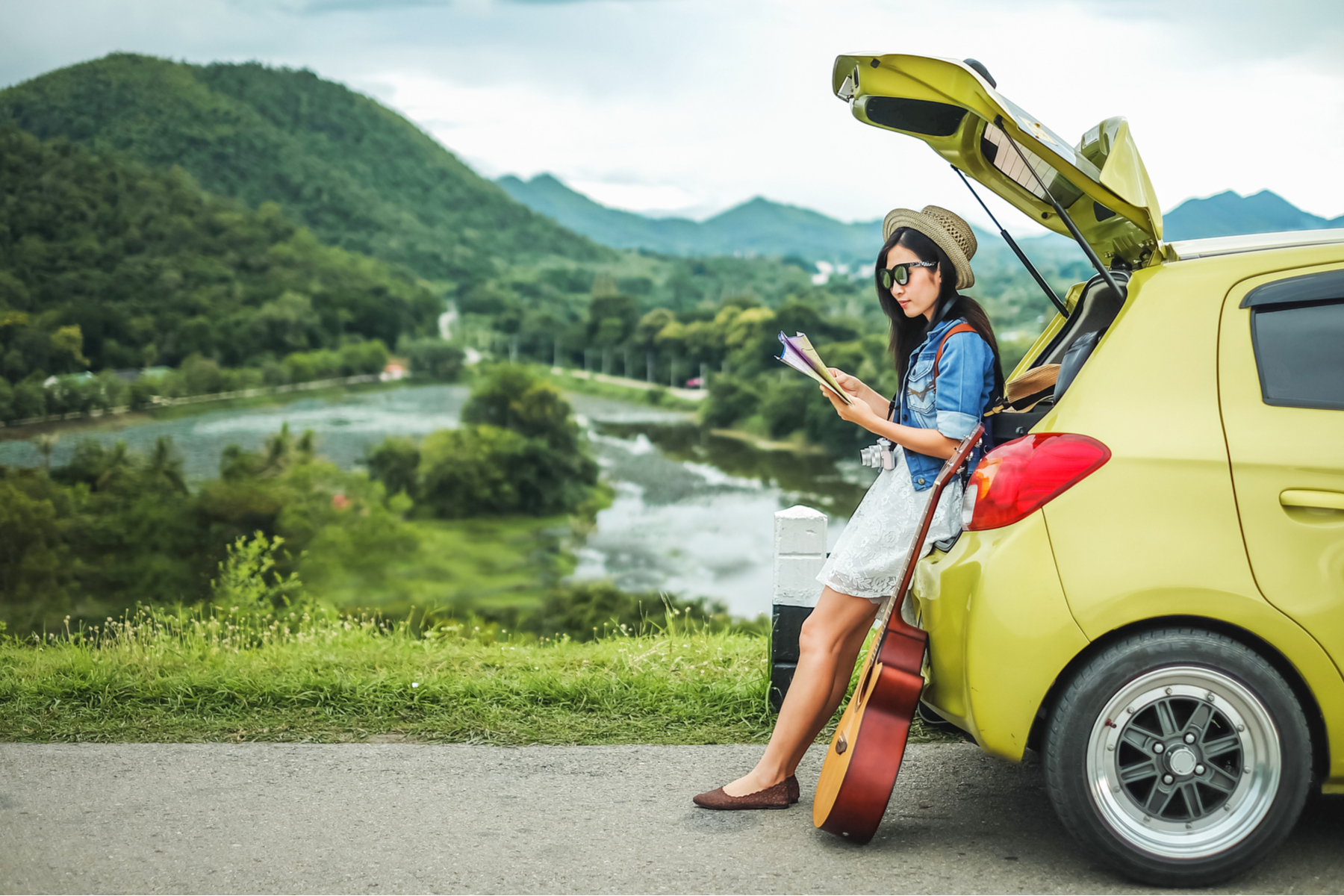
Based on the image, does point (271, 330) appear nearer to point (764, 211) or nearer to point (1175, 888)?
point (764, 211)

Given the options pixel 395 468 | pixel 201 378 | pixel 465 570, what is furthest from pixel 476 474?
pixel 201 378

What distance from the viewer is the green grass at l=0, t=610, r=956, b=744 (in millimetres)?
4062

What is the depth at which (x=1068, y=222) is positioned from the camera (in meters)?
3.18

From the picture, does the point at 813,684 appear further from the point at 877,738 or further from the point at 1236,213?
the point at 1236,213

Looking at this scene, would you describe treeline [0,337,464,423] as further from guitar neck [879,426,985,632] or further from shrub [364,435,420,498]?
guitar neck [879,426,985,632]

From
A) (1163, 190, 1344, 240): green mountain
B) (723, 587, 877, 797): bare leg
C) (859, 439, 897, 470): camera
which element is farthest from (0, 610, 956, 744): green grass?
(1163, 190, 1344, 240): green mountain

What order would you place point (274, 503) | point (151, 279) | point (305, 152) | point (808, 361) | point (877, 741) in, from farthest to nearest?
point (305, 152), point (151, 279), point (274, 503), point (808, 361), point (877, 741)

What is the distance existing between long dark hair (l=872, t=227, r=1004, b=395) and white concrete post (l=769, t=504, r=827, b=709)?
82 cm

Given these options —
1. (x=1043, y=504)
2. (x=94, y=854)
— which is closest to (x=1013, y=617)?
(x=1043, y=504)

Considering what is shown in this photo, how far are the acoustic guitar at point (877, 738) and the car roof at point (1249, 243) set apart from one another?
31.2 inches

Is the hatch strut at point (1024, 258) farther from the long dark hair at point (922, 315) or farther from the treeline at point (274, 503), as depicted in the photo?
the treeline at point (274, 503)

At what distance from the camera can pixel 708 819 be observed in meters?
3.29

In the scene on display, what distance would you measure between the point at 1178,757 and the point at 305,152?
147 metres

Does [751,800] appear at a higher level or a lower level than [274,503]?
higher
